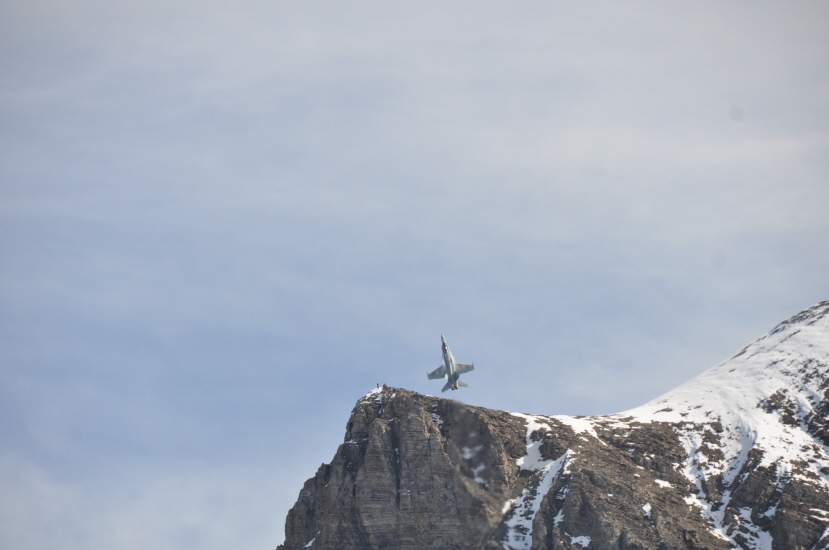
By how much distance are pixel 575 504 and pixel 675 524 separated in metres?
18.6

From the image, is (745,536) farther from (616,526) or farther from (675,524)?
(616,526)

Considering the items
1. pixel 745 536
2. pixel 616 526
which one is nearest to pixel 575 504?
pixel 616 526

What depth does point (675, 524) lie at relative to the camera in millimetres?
197125

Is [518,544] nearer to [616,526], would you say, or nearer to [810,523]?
[616,526]

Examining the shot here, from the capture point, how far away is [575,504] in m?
198

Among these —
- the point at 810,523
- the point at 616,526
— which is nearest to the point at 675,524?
the point at 616,526

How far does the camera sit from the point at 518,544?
19738 cm

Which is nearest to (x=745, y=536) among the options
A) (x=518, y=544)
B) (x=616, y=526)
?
(x=616, y=526)

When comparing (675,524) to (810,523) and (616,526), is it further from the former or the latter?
(810,523)

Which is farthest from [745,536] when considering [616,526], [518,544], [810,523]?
[518,544]

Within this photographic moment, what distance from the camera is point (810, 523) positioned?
648 ft

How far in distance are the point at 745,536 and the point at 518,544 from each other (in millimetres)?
42511

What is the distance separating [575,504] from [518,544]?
505 inches

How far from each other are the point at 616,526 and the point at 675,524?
481 inches
